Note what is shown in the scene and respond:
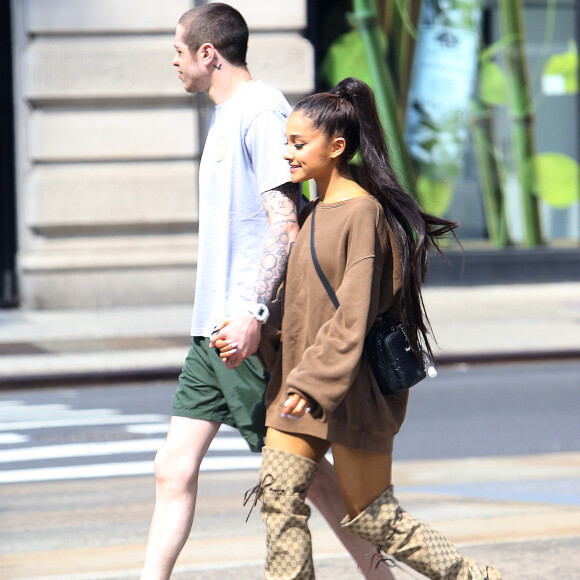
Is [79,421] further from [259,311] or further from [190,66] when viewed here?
[259,311]

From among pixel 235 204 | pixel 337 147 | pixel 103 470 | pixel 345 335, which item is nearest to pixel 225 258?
pixel 235 204

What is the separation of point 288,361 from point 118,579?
1413 millimetres

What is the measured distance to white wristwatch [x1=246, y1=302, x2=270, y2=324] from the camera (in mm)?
3518

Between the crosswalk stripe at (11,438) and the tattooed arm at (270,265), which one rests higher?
the tattooed arm at (270,265)

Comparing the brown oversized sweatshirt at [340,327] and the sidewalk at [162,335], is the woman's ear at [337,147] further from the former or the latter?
the sidewalk at [162,335]

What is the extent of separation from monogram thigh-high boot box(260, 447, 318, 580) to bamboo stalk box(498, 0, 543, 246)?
13127 millimetres

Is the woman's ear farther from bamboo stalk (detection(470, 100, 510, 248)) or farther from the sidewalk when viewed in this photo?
bamboo stalk (detection(470, 100, 510, 248))

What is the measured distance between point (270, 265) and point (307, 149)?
36cm

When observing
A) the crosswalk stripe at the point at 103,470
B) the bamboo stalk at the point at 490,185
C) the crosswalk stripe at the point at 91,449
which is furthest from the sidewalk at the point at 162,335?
the crosswalk stripe at the point at 103,470

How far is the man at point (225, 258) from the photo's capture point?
12.0 feet

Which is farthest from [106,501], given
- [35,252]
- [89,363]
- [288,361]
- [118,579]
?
[35,252]

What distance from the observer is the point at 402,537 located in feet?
11.2

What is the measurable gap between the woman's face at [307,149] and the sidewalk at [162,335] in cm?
548

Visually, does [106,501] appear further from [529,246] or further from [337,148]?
[529,246]
